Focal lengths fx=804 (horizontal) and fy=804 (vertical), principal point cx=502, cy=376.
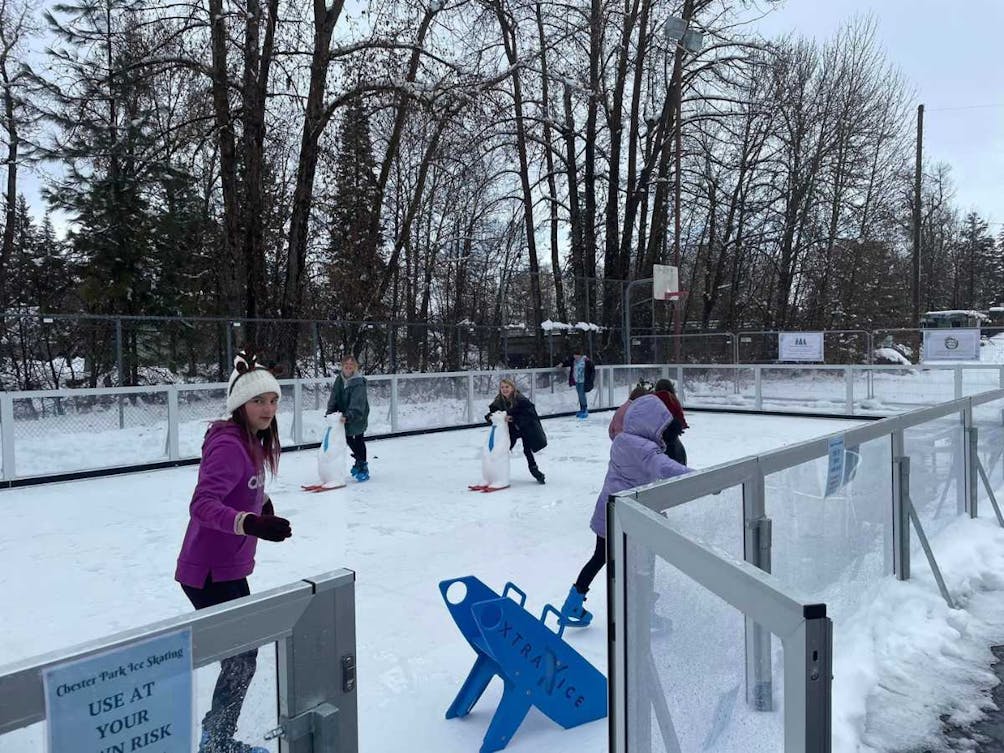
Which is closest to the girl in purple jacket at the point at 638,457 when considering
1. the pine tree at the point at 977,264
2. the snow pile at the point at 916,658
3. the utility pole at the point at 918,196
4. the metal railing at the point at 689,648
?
the snow pile at the point at 916,658

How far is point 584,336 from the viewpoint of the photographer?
21.7m

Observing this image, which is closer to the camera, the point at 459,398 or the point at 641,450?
the point at 641,450

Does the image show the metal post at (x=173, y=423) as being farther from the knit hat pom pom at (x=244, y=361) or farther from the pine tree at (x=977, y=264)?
the pine tree at (x=977, y=264)

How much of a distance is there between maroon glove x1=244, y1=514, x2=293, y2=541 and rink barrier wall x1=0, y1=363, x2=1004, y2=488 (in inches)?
334

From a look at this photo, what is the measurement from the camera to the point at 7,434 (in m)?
9.69

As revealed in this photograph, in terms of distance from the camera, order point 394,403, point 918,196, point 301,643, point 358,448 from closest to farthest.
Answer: point 301,643 < point 358,448 < point 394,403 < point 918,196

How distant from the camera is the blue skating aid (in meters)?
3.24

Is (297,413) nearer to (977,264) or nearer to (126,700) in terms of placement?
(126,700)

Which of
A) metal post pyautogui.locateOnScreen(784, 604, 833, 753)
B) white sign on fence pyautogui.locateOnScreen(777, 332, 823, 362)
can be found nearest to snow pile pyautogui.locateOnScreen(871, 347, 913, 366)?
white sign on fence pyautogui.locateOnScreen(777, 332, 823, 362)

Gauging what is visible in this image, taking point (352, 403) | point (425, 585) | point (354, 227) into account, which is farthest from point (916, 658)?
point (354, 227)

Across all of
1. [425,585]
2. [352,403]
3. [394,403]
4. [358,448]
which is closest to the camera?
[425,585]

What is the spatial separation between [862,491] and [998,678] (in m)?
1.07

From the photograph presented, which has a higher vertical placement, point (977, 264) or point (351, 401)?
point (977, 264)

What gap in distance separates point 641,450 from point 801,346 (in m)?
17.6
